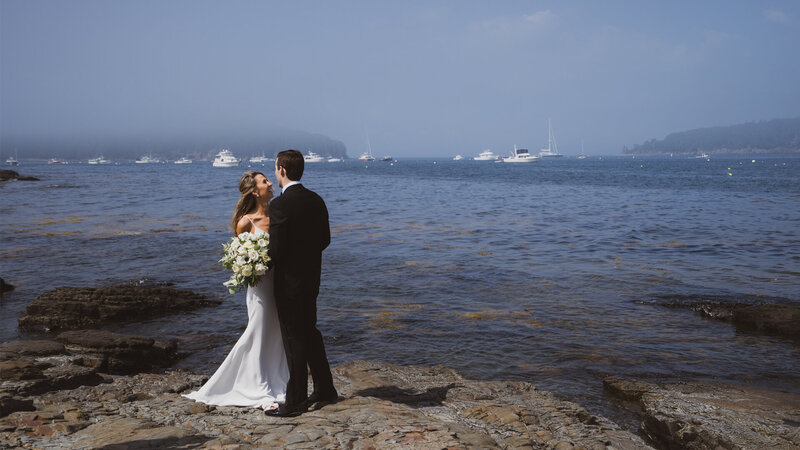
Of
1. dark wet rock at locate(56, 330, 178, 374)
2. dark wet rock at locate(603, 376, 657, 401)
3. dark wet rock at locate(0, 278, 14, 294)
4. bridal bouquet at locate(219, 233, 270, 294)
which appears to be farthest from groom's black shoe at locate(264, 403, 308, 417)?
dark wet rock at locate(0, 278, 14, 294)

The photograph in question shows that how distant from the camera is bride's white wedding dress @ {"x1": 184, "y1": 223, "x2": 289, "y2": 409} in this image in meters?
5.98

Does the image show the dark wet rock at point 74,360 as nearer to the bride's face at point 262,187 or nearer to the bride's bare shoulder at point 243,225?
the bride's bare shoulder at point 243,225

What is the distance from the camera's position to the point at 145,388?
6840 mm

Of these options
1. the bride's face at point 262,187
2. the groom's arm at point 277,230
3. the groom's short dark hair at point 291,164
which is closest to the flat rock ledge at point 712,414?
the groom's arm at point 277,230

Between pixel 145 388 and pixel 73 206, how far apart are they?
104 ft

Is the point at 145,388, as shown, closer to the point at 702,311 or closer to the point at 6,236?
the point at 702,311

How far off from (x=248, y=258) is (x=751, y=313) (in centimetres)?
910

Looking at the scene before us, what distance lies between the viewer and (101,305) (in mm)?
10594

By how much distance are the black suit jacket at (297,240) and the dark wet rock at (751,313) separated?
822cm

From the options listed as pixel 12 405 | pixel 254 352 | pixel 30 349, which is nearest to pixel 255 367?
pixel 254 352

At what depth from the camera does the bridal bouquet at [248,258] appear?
560cm

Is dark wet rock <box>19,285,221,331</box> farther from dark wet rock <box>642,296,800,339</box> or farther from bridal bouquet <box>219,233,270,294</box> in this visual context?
dark wet rock <box>642,296,800,339</box>

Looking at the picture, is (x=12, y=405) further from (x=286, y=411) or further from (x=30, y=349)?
(x=286, y=411)

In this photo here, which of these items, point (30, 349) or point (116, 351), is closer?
point (30, 349)
